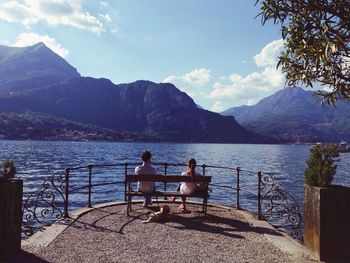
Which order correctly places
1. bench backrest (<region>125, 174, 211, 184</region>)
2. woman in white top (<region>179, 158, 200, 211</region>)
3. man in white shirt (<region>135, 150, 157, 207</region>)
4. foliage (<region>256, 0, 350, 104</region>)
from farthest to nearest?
man in white shirt (<region>135, 150, 157, 207</region>), woman in white top (<region>179, 158, 200, 211</region>), bench backrest (<region>125, 174, 211, 184</region>), foliage (<region>256, 0, 350, 104</region>)

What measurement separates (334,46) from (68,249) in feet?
18.3

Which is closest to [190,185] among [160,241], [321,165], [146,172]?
[146,172]

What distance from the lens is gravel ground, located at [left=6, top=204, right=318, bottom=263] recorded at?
6.88 meters

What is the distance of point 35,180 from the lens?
1671 inches

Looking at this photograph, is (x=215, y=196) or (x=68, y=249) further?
(x=215, y=196)

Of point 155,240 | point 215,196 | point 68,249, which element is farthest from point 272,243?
point 215,196

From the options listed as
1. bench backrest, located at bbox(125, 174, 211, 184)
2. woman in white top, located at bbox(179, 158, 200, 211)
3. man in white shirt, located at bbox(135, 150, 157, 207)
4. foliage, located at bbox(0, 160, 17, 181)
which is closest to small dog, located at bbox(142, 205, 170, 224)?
bench backrest, located at bbox(125, 174, 211, 184)

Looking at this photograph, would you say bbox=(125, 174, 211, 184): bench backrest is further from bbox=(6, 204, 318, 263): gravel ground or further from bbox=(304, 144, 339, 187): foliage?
bbox=(304, 144, 339, 187): foliage

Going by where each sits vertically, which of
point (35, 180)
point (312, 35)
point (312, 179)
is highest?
point (312, 35)

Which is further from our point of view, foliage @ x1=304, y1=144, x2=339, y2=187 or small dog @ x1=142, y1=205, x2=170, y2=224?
small dog @ x1=142, y1=205, x2=170, y2=224

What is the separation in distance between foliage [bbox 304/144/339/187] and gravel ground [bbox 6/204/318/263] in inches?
56.8

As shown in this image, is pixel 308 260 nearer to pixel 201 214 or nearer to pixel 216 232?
pixel 216 232

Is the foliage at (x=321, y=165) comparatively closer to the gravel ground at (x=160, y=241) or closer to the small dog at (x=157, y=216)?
the gravel ground at (x=160, y=241)

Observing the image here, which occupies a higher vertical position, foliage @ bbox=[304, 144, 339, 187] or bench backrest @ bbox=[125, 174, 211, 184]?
foliage @ bbox=[304, 144, 339, 187]
